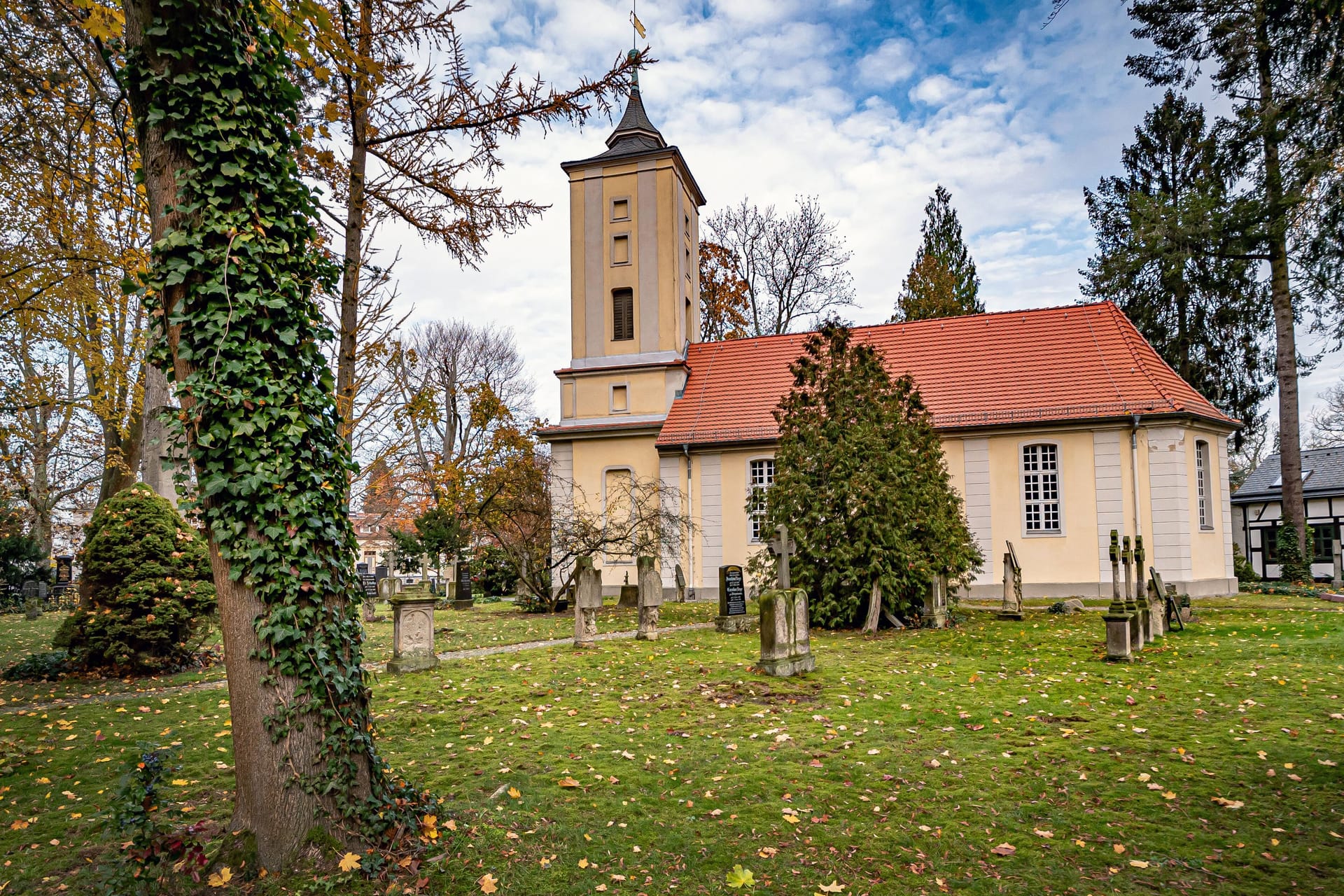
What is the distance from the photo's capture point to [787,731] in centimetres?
729

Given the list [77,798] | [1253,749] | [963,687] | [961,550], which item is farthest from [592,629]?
[1253,749]

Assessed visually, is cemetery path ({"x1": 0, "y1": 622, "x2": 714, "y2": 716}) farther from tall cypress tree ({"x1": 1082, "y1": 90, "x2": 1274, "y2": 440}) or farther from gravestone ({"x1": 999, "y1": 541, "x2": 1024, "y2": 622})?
tall cypress tree ({"x1": 1082, "y1": 90, "x2": 1274, "y2": 440})

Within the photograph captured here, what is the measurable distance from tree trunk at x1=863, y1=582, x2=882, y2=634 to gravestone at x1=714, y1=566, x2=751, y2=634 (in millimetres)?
2217

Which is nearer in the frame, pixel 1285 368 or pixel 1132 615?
pixel 1132 615

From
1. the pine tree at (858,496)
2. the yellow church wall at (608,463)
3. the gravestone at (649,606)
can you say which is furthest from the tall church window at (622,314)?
the gravestone at (649,606)

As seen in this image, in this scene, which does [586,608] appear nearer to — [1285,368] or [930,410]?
[930,410]

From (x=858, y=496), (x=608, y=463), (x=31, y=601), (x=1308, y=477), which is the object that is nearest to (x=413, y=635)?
(x=858, y=496)

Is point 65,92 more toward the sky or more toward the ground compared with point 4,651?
more toward the sky

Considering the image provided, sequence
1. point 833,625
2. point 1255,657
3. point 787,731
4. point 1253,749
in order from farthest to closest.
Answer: point 833,625 < point 1255,657 < point 787,731 < point 1253,749

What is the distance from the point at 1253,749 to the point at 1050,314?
19.8 metres

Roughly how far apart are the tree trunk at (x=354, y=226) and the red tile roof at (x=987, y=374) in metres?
14.7

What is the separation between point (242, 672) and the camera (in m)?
4.34

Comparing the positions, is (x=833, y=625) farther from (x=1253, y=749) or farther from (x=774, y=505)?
(x=1253, y=749)

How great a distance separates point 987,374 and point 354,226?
18575mm
